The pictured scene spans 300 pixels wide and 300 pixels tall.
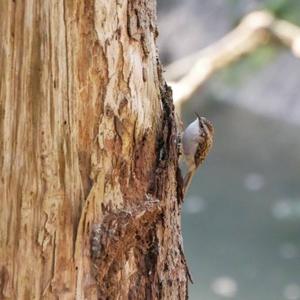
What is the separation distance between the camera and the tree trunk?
127 cm

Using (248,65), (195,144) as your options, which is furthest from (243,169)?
(195,144)

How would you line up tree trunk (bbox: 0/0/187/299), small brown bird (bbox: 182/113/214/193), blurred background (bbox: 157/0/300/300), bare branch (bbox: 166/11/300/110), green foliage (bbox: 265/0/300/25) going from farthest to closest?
1. blurred background (bbox: 157/0/300/300)
2. green foliage (bbox: 265/0/300/25)
3. bare branch (bbox: 166/11/300/110)
4. small brown bird (bbox: 182/113/214/193)
5. tree trunk (bbox: 0/0/187/299)

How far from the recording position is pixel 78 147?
1303 millimetres

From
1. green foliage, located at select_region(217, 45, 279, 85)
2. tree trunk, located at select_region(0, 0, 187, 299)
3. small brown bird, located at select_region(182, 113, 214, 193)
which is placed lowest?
tree trunk, located at select_region(0, 0, 187, 299)

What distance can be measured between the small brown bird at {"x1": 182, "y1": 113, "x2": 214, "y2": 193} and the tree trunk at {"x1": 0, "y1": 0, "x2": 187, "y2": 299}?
0.23 metres

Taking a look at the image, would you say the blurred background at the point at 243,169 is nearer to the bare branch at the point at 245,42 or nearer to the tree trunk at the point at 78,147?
the bare branch at the point at 245,42

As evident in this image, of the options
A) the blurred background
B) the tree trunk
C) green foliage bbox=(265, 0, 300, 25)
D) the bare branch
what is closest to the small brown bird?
the tree trunk

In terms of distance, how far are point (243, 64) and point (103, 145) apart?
3.63 meters

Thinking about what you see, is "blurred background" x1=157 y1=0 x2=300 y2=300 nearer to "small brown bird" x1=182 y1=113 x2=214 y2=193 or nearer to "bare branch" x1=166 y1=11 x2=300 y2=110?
"bare branch" x1=166 y1=11 x2=300 y2=110

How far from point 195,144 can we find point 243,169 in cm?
599

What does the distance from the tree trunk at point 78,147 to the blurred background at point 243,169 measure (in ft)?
8.61

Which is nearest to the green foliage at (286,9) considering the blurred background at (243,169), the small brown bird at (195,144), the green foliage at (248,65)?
the blurred background at (243,169)

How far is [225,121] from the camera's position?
8.63 meters

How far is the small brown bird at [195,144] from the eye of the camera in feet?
5.34
